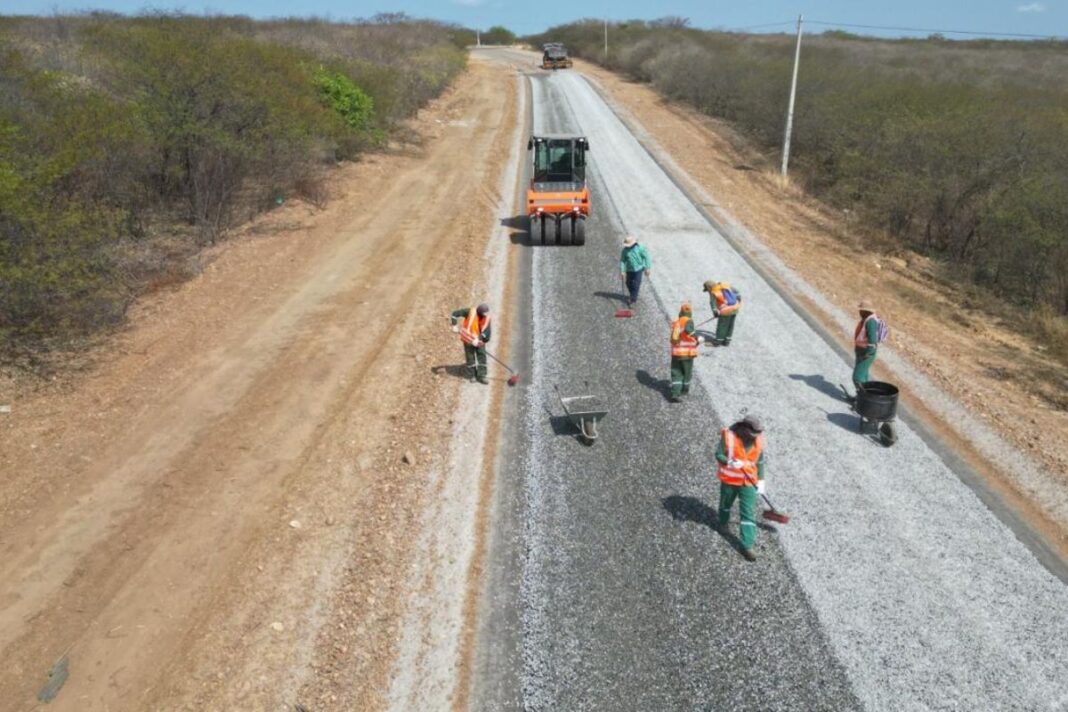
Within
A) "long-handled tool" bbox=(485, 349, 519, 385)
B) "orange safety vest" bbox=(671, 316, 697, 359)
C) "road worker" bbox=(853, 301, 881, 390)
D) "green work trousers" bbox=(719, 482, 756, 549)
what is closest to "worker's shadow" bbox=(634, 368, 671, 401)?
"orange safety vest" bbox=(671, 316, 697, 359)

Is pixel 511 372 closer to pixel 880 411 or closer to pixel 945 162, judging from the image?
pixel 880 411

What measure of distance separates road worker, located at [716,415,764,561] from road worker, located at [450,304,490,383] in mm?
4660

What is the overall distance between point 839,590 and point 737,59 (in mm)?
41376

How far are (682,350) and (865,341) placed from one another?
288 centimetres

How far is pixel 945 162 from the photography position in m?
21.1

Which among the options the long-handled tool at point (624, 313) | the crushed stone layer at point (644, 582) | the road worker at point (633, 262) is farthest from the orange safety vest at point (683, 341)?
the road worker at point (633, 262)

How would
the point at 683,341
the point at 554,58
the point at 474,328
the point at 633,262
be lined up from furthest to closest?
the point at 554,58 < the point at 633,262 < the point at 474,328 < the point at 683,341

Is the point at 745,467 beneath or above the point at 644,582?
above

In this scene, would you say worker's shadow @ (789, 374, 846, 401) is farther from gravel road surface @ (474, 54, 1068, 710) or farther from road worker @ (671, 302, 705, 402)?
road worker @ (671, 302, 705, 402)

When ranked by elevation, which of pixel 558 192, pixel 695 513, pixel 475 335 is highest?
pixel 558 192

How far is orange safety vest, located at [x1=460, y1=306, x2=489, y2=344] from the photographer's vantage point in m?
11.1

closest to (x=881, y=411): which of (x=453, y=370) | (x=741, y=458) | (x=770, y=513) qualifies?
(x=770, y=513)

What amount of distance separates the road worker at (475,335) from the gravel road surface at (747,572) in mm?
961

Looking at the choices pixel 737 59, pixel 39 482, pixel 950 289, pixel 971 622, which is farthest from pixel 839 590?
pixel 737 59
